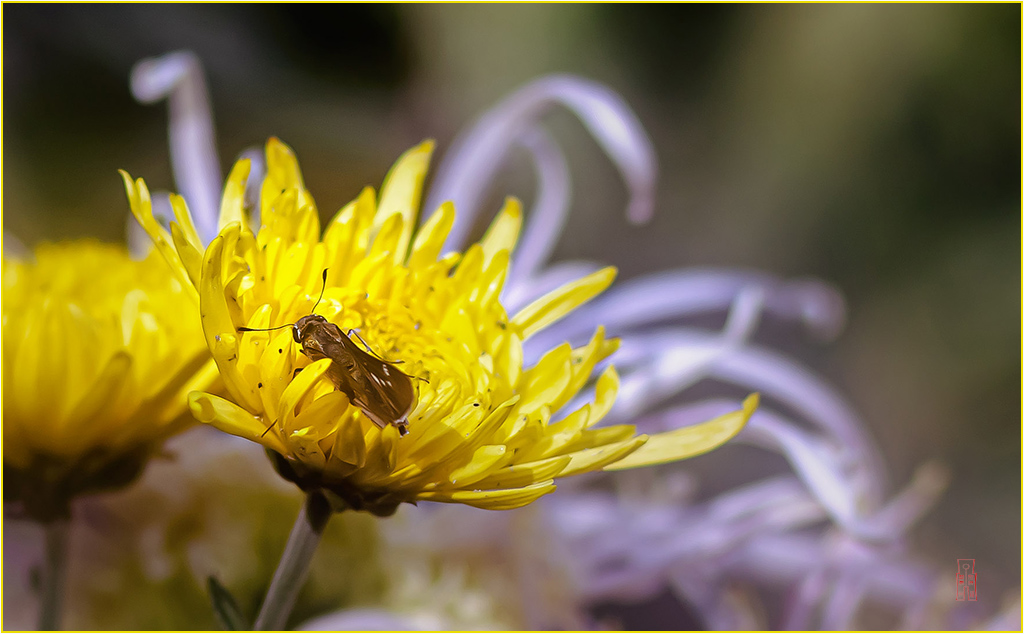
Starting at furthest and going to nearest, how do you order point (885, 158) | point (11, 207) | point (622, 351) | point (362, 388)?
point (885, 158), point (11, 207), point (622, 351), point (362, 388)

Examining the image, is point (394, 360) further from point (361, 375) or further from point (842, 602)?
point (842, 602)

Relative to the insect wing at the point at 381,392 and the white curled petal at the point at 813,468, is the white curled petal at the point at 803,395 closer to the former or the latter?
the white curled petal at the point at 813,468

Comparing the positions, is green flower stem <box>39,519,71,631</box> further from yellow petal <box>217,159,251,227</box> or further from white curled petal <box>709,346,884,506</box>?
white curled petal <box>709,346,884,506</box>

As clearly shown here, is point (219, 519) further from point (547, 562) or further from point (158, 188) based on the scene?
point (158, 188)

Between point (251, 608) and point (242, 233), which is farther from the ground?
point (242, 233)

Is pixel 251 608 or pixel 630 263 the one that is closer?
pixel 251 608

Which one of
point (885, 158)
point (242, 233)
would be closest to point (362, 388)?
point (242, 233)

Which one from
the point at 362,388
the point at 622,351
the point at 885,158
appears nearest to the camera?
the point at 362,388

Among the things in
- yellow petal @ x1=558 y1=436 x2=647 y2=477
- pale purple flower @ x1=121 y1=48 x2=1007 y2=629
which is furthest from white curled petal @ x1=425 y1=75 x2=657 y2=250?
yellow petal @ x1=558 y1=436 x2=647 y2=477
